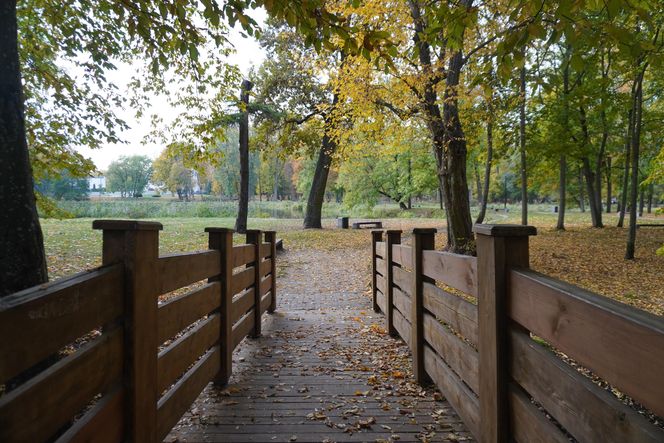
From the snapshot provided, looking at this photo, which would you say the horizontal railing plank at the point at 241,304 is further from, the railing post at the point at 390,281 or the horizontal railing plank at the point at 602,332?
the horizontal railing plank at the point at 602,332

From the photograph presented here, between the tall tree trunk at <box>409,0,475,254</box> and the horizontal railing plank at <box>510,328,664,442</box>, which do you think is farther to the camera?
the tall tree trunk at <box>409,0,475,254</box>

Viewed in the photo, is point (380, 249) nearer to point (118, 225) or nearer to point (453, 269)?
point (453, 269)

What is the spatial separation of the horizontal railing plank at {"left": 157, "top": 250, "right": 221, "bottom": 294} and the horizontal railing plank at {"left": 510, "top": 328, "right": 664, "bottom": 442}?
1861mm

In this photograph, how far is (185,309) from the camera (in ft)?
8.45

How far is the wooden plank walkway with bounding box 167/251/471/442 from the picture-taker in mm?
2682

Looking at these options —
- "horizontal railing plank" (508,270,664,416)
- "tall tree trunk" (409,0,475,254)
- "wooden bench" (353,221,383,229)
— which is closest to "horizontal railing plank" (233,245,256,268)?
"horizontal railing plank" (508,270,664,416)

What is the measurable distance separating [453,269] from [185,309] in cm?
180

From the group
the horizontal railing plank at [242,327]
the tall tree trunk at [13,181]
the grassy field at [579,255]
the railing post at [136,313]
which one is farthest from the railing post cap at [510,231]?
the grassy field at [579,255]

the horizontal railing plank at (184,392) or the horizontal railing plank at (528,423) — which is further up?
the horizontal railing plank at (528,423)

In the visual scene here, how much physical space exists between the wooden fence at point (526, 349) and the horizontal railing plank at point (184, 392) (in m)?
1.73

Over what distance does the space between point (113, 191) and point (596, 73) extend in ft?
275

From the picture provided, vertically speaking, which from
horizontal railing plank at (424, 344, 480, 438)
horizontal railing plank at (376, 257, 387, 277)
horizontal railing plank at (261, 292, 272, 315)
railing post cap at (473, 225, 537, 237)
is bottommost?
horizontal railing plank at (261, 292, 272, 315)

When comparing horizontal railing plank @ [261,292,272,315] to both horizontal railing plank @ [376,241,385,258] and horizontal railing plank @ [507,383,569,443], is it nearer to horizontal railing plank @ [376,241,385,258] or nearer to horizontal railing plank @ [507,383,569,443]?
horizontal railing plank @ [376,241,385,258]

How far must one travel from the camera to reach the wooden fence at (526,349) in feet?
3.65
